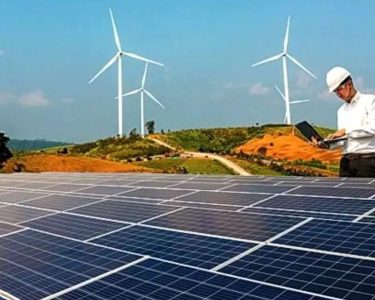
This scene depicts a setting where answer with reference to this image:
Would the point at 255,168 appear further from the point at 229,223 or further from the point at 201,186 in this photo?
the point at 229,223

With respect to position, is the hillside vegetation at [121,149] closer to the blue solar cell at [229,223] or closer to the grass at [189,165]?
the grass at [189,165]

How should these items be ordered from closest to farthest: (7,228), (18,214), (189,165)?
(7,228), (18,214), (189,165)

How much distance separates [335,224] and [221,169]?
34.8 metres

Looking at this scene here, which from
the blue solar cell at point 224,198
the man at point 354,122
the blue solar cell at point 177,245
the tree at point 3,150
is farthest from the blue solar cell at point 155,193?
the tree at point 3,150

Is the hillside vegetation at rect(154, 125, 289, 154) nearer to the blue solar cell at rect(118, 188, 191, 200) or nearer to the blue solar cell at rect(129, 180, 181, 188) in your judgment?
the blue solar cell at rect(129, 180, 181, 188)

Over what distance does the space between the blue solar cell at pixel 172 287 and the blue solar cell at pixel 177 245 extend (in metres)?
0.27

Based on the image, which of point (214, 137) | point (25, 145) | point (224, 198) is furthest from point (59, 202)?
point (25, 145)

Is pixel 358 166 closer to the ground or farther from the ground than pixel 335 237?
farther from the ground

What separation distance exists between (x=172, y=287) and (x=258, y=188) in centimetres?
526

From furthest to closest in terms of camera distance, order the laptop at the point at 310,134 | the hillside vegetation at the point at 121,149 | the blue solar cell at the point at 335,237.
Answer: the hillside vegetation at the point at 121,149
the laptop at the point at 310,134
the blue solar cell at the point at 335,237

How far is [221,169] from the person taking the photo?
40.6 meters

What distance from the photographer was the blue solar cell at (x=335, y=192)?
24.5 ft

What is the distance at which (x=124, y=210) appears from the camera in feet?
26.3

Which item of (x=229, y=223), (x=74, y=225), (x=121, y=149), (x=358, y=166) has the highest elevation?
(x=358, y=166)
